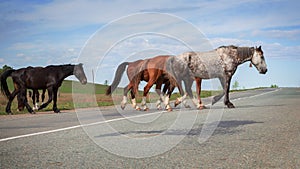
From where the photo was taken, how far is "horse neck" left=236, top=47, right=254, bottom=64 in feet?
48.1

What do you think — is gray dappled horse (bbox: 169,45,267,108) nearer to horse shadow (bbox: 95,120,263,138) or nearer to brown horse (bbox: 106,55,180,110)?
brown horse (bbox: 106,55,180,110)

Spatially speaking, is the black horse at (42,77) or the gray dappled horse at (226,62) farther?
the black horse at (42,77)

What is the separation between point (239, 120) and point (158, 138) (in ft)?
11.9

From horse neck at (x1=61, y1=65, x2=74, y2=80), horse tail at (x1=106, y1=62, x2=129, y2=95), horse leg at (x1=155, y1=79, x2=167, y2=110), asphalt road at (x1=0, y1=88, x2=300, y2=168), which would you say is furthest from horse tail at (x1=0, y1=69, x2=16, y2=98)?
asphalt road at (x1=0, y1=88, x2=300, y2=168)

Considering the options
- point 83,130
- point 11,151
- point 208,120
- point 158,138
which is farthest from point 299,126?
point 11,151

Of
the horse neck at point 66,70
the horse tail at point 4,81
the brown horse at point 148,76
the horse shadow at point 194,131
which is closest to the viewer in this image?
the horse shadow at point 194,131

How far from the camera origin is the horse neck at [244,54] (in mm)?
14656

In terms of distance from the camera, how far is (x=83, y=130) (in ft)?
28.2

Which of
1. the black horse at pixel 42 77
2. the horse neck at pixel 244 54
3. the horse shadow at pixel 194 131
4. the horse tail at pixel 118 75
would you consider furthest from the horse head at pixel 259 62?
the black horse at pixel 42 77

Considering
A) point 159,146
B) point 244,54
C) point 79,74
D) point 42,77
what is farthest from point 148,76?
point 159,146

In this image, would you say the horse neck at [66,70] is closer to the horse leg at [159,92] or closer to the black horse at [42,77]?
the black horse at [42,77]

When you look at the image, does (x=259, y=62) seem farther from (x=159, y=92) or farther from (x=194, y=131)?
(x=194, y=131)

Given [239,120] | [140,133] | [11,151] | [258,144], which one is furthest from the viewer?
[239,120]

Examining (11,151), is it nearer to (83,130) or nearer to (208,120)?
(83,130)
